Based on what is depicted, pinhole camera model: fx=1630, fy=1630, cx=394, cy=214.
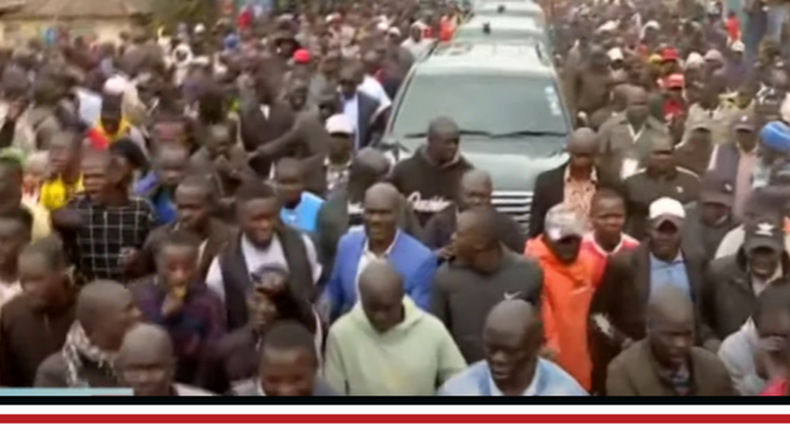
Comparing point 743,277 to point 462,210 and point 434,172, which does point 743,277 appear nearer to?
point 462,210

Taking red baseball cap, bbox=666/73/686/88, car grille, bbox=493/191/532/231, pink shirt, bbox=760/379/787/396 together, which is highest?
pink shirt, bbox=760/379/787/396

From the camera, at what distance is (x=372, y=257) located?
6.05 meters

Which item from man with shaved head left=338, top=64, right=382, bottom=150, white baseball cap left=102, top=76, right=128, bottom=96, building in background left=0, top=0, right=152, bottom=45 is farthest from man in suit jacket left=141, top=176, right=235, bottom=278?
building in background left=0, top=0, right=152, bottom=45

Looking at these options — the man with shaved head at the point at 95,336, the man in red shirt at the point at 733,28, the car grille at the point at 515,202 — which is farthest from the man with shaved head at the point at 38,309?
the man in red shirt at the point at 733,28

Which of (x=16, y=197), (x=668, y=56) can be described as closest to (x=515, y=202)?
(x=16, y=197)

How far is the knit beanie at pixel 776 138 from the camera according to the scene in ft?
25.7

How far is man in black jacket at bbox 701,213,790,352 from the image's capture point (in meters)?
5.58

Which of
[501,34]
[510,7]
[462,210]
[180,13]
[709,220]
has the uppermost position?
[462,210]

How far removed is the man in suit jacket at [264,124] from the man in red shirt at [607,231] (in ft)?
9.53

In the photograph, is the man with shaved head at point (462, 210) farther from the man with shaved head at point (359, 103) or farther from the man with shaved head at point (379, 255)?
the man with shaved head at point (359, 103)

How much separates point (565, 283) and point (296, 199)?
4.99 ft

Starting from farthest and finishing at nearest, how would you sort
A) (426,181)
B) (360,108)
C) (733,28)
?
1. (733,28)
2. (360,108)
3. (426,181)
